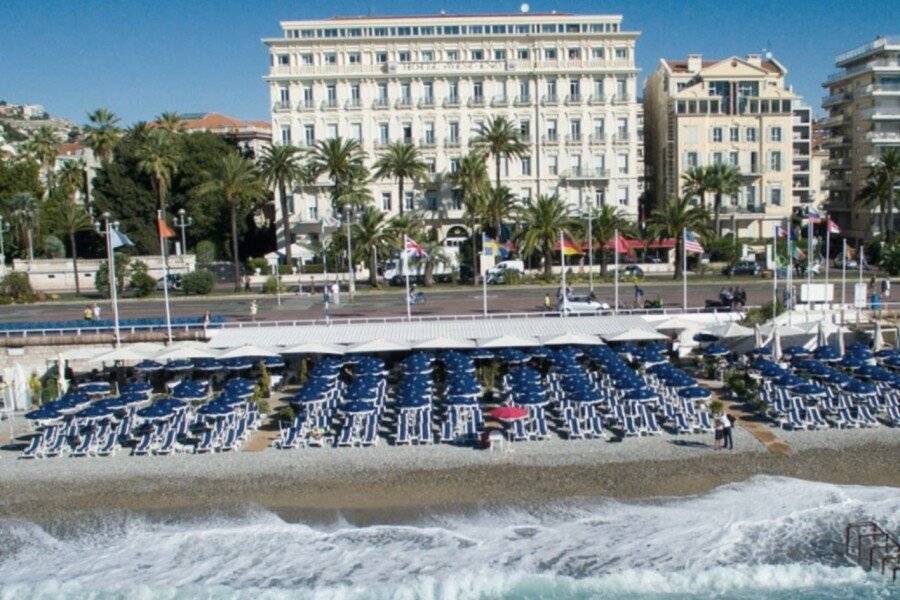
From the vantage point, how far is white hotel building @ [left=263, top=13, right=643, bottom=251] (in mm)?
75625

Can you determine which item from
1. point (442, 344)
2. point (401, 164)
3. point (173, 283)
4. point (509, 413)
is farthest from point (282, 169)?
point (509, 413)

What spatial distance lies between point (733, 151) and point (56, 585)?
72.2 m

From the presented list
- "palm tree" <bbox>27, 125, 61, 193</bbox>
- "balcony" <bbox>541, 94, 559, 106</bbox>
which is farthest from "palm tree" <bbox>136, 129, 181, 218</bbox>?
"balcony" <bbox>541, 94, 559, 106</bbox>

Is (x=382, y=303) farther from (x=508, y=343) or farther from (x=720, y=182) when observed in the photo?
(x=720, y=182)

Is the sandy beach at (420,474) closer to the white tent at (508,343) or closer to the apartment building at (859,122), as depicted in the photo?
the white tent at (508,343)

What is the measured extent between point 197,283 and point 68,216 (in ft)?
45.7

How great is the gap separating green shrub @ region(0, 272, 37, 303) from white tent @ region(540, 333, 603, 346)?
43138 millimetres

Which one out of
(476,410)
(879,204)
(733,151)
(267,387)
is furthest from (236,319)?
(879,204)

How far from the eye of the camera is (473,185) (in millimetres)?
66750

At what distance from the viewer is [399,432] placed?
25.8m

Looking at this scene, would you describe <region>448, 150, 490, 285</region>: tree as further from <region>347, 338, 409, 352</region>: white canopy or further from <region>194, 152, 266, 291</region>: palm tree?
<region>347, 338, 409, 352</region>: white canopy

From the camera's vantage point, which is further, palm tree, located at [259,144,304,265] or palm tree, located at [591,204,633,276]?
palm tree, located at [259,144,304,265]

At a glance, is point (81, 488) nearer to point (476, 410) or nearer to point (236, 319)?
point (476, 410)

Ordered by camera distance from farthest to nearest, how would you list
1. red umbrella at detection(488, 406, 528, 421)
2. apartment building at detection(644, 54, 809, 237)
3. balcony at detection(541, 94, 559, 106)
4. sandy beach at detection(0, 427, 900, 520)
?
1. apartment building at detection(644, 54, 809, 237)
2. balcony at detection(541, 94, 559, 106)
3. red umbrella at detection(488, 406, 528, 421)
4. sandy beach at detection(0, 427, 900, 520)
